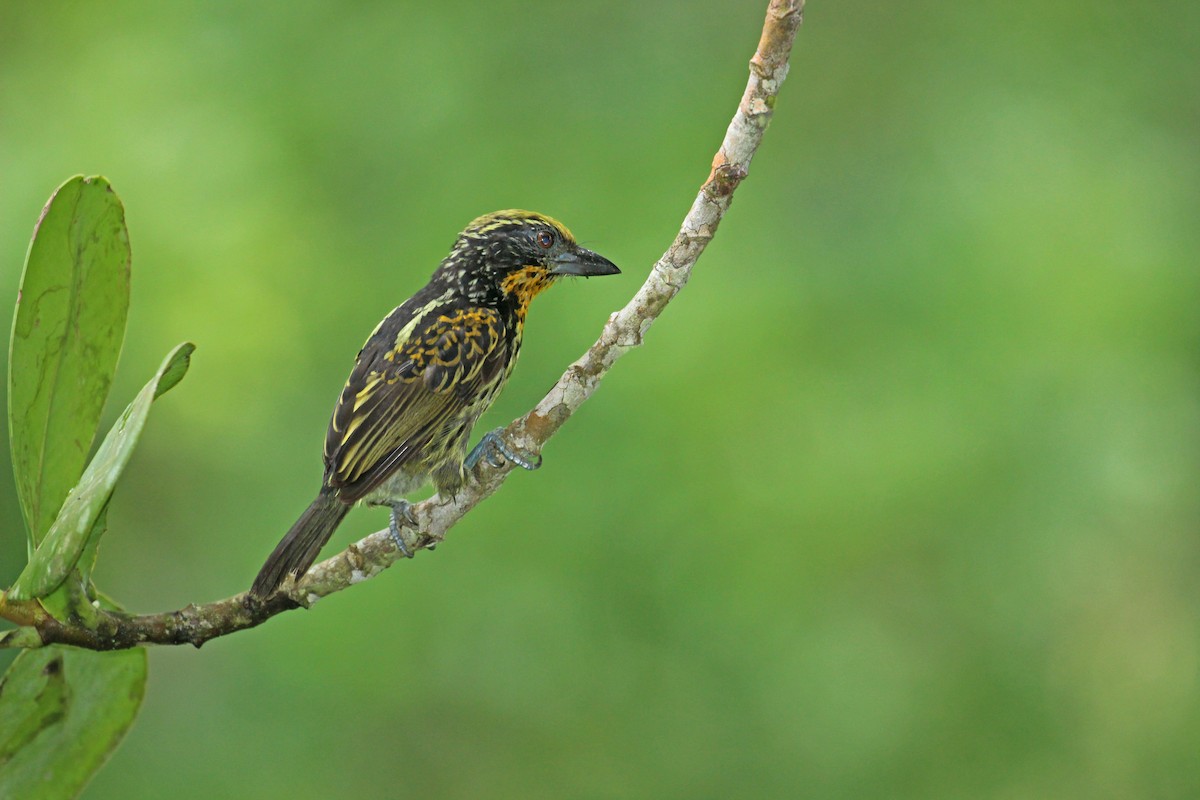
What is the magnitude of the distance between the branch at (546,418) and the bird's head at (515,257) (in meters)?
0.66

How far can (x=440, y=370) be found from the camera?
96.3 inches

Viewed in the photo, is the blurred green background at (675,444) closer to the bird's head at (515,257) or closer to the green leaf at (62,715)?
the bird's head at (515,257)

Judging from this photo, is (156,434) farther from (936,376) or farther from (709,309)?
(936,376)

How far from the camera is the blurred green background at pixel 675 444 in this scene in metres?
5.82

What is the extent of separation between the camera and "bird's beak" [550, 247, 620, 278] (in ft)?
7.79

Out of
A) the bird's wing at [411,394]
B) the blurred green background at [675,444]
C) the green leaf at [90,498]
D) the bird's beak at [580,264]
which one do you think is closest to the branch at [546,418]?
the green leaf at [90,498]

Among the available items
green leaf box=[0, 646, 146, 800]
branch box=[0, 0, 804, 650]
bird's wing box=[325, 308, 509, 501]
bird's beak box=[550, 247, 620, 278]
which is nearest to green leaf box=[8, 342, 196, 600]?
branch box=[0, 0, 804, 650]

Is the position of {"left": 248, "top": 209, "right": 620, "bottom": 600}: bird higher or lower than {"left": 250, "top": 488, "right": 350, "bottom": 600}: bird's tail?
higher

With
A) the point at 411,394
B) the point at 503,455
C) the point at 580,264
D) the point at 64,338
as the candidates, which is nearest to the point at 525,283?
the point at 580,264

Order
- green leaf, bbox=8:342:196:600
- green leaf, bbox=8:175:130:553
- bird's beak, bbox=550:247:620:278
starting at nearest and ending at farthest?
green leaf, bbox=8:342:196:600
green leaf, bbox=8:175:130:553
bird's beak, bbox=550:247:620:278

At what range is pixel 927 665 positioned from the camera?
19.5 feet

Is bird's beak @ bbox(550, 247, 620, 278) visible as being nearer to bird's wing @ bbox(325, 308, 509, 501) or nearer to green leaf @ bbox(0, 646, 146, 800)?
bird's wing @ bbox(325, 308, 509, 501)

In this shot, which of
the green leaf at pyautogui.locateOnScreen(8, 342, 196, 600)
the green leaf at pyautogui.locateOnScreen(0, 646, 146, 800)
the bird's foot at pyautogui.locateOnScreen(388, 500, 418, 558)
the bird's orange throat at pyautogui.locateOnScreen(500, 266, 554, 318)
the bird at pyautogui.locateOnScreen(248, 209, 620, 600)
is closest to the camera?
the green leaf at pyautogui.locateOnScreen(8, 342, 196, 600)

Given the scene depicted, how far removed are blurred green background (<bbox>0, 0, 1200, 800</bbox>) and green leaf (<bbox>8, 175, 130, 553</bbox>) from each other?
369 cm
